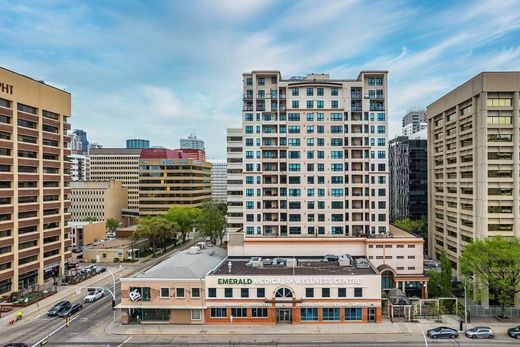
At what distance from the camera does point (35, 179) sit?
253 feet

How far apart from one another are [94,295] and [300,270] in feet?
129

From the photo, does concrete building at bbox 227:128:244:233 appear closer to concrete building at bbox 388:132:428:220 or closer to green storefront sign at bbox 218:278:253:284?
green storefront sign at bbox 218:278:253:284

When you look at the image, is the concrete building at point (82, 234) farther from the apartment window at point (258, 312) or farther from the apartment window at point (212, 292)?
the apartment window at point (258, 312)

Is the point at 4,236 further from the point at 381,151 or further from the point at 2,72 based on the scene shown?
the point at 381,151

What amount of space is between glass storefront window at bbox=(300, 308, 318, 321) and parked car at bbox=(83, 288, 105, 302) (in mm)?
39437

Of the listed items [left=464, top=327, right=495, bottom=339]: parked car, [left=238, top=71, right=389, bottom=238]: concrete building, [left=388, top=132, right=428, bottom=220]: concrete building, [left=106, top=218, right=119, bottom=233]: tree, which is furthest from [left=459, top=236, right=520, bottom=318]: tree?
[left=106, top=218, right=119, bottom=233]: tree

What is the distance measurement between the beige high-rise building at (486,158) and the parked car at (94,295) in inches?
2817

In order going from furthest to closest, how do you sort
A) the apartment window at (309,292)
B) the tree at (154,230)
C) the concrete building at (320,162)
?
1. the tree at (154,230)
2. the concrete building at (320,162)
3. the apartment window at (309,292)

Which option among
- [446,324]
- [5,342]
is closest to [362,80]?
[446,324]

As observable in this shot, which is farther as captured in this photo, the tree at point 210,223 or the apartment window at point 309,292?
the tree at point 210,223

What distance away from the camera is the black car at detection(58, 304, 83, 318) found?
197 ft

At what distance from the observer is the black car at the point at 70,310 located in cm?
6019

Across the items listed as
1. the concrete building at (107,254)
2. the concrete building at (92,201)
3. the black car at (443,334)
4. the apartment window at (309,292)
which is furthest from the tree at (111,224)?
the black car at (443,334)

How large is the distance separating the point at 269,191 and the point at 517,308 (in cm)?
4958
